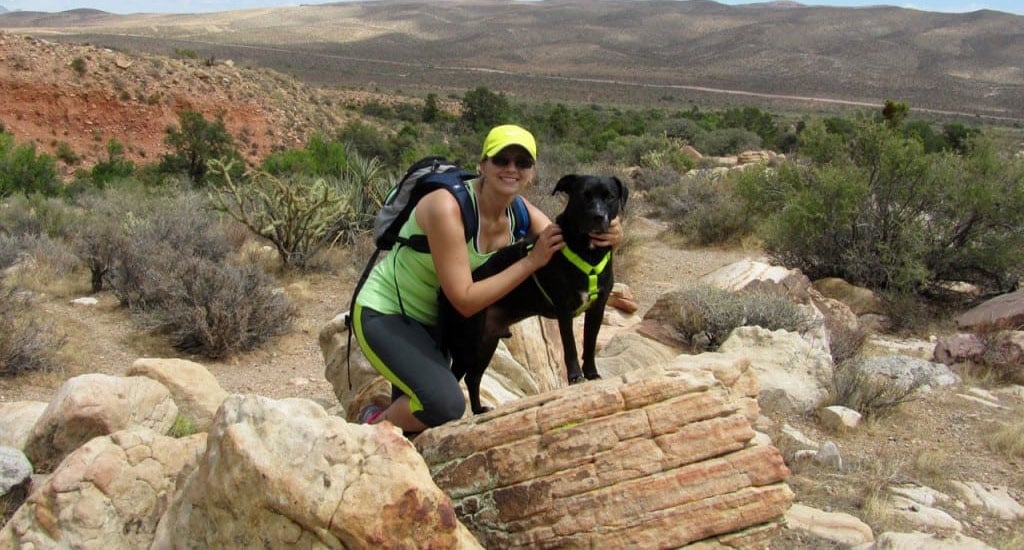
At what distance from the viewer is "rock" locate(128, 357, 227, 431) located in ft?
15.9

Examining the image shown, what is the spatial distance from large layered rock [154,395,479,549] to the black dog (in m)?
1.12

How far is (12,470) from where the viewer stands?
3.84 meters

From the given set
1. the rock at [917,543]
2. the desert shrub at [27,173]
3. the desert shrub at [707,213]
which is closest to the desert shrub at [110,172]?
the desert shrub at [27,173]

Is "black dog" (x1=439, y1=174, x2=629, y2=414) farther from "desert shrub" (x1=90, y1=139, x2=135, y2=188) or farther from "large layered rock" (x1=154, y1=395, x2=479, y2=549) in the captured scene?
"desert shrub" (x1=90, y1=139, x2=135, y2=188)

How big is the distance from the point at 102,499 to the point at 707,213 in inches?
471

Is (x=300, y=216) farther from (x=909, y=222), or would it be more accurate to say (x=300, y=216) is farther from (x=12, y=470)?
(x=909, y=222)

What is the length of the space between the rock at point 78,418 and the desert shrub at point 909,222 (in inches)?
323

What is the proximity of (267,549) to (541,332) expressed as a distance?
3286 mm

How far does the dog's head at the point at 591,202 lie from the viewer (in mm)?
3672

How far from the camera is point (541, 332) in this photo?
5777mm

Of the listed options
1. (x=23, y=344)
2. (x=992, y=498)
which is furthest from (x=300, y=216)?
(x=992, y=498)

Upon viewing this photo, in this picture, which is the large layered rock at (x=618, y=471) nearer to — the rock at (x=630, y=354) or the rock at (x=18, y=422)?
the rock at (x=18, y=422)

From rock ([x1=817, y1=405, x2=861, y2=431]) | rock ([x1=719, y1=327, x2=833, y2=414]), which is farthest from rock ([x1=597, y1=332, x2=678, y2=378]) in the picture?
rock ([x1=817, y1=405, x2=861, y2=431])

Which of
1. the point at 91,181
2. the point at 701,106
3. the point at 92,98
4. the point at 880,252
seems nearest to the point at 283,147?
the point at 92,98
